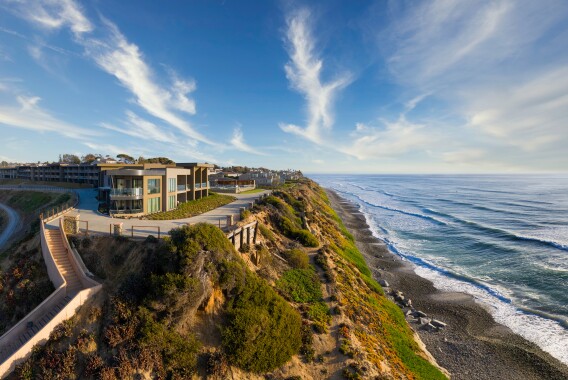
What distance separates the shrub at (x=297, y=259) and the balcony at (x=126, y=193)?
643 inches

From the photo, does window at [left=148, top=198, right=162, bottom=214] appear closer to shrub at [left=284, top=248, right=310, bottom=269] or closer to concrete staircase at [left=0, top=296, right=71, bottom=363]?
shrub at [left=284, top=248, right=310, bottom=269]

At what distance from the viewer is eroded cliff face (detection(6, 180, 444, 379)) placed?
536 inches

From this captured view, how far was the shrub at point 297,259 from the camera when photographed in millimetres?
26836

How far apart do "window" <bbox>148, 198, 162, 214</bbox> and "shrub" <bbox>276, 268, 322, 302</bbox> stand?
55.4 feet

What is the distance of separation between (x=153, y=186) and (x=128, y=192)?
325cm

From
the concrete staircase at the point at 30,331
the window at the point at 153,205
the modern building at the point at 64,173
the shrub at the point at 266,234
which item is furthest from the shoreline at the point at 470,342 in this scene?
the modern building at the point at 64,173

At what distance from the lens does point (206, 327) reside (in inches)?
635

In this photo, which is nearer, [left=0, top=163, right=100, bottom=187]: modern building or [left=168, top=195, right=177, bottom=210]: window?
[left=168, top=195, right=177, bottom=210]: window

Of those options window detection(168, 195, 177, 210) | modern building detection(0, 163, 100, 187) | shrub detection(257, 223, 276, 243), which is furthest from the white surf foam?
modern building detection(0, 163, 100, 187)

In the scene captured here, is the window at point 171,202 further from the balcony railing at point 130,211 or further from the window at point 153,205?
the balcony railing at point 130,211

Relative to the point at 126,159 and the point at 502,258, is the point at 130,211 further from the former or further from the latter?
the point at 126,159

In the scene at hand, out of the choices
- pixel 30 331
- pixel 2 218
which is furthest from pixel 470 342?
pixel 2 218

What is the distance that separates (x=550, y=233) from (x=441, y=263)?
103 ft

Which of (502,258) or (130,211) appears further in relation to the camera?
(502,258)
